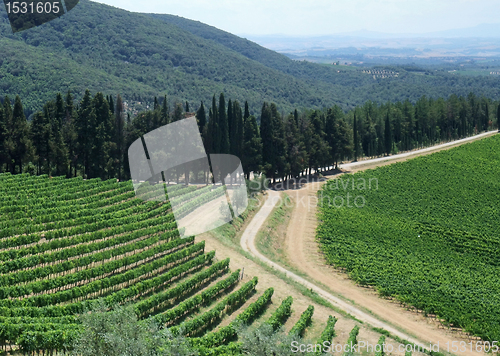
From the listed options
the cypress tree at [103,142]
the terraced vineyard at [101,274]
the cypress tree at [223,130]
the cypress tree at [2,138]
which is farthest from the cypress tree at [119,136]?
the terraced vineyard at [101,274]

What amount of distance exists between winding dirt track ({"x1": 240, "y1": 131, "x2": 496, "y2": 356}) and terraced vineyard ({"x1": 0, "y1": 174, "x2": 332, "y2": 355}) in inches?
242

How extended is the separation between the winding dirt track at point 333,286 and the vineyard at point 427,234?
3.59 feet

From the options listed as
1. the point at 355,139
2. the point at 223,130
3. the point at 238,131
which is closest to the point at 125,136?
the point at 223,130

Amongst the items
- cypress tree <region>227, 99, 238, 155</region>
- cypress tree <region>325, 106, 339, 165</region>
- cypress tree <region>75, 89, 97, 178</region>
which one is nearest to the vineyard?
cypress tree <region>325, 106, 339, 165</region>

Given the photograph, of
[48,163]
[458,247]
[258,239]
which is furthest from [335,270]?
[48,163]

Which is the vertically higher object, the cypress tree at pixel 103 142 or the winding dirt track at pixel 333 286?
the cypress tree at pixel 103 142

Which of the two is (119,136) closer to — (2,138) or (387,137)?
(2,138)

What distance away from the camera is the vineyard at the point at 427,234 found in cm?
3669

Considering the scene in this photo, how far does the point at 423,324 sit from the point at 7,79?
156801 mm

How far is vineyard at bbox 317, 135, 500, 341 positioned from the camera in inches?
1444

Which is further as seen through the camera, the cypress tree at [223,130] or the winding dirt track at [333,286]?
the cypress tree at [223,130]

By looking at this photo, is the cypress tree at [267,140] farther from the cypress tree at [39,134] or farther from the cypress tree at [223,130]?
the cypress tree at [39,134]

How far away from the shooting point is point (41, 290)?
92.7ft

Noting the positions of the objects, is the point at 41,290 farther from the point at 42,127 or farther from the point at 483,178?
the point at 483,178
